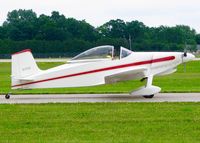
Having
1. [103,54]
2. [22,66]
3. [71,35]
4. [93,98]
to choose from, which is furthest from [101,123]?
[71,35]

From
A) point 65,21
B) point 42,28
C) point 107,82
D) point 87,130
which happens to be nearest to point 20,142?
point 87,130

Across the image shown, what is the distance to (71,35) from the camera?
117 meters

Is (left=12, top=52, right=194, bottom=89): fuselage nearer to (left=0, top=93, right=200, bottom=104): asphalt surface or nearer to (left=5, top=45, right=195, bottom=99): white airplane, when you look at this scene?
(left=5, top=45, right=195, bottom=99): white airplane

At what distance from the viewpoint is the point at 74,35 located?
394 ft

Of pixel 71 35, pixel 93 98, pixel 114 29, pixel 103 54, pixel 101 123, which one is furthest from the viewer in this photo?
pixel 114 29

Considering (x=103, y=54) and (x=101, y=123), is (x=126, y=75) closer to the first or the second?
(x=103, y=54)

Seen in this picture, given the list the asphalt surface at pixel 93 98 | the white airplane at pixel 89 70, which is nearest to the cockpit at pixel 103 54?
the white airplane at pixel 89 70

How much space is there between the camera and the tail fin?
21.4m

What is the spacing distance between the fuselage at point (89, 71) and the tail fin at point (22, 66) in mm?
166

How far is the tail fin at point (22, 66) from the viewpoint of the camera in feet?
70.1

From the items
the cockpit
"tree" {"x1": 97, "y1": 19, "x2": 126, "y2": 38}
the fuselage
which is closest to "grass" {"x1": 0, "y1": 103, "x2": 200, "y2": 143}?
the fuselage

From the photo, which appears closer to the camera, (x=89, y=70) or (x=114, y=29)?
(x=89, y=70)

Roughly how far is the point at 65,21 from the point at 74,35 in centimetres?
675

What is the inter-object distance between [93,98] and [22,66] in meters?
2.60
